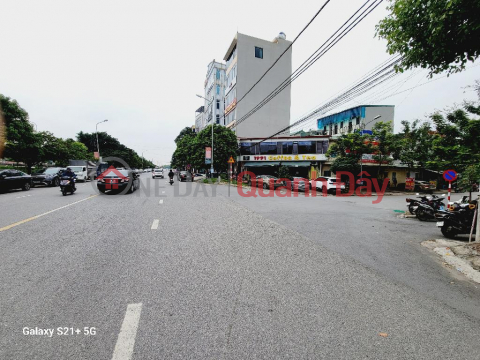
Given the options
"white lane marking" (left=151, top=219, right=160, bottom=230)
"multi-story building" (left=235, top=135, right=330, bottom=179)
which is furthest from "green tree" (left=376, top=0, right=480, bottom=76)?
"multi-story building" (left=235, top=135, right=330, bottom=179)

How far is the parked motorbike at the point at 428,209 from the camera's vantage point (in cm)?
947

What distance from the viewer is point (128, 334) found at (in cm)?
233

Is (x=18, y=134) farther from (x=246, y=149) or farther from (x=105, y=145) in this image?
(x=105, y=145)

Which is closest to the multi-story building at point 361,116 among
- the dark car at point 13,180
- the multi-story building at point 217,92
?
the multi-story building at point 217,92

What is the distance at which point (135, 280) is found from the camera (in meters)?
3.48

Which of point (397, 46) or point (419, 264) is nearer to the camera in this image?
point (419, 264)

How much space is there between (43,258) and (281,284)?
13.3ft

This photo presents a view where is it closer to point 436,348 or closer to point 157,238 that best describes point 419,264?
point 436,348

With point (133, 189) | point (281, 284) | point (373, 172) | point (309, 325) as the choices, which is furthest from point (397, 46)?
point (373, 172)

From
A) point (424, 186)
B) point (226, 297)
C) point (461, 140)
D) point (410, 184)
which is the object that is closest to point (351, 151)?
point (410, 184)

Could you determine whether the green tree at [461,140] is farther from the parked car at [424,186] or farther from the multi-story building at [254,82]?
the multi-story building at [254,82]

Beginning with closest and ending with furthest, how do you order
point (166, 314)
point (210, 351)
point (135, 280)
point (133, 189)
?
point (210, 351)
point (166, 314)
point (135, 280)
point (133, 189)

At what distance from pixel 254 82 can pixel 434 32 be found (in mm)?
36389

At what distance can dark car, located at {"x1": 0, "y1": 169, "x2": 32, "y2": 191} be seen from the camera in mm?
14950
